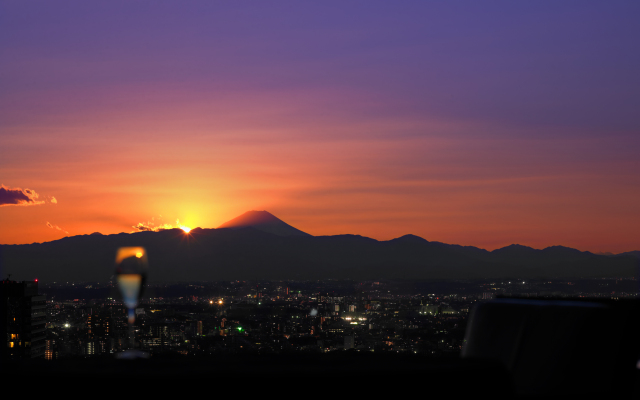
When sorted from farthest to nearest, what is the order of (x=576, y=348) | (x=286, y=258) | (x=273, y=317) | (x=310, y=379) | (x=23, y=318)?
(x=286, y=258) < (x=23, y=318) < (x=273, y=317) < (x=576, y=348) < (x=310, y=379)

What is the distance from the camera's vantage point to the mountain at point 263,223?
54125mm

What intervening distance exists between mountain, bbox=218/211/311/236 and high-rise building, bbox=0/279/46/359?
33457mm

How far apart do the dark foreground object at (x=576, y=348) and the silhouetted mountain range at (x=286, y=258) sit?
1271cm

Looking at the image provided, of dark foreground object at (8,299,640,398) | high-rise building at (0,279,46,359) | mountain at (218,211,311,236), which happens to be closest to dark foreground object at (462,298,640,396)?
dark foreground object at (8,299,640,398)

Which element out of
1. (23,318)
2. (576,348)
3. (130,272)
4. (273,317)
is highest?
(130,272)

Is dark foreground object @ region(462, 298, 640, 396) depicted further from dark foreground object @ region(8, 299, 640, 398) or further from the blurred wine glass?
the blurred wine glass

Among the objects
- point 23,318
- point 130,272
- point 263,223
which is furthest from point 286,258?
point 130,272

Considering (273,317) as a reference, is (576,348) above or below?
above

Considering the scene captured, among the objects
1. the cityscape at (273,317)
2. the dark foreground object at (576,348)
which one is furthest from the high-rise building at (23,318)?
the dark foreground object at (576,348)

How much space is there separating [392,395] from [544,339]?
39.8 inches

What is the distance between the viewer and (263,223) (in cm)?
5769

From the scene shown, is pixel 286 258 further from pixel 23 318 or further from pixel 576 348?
pixel 576 348

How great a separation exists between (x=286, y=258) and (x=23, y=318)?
31.2m

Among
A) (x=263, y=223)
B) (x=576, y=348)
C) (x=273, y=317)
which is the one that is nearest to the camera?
(x=576, y=348)
